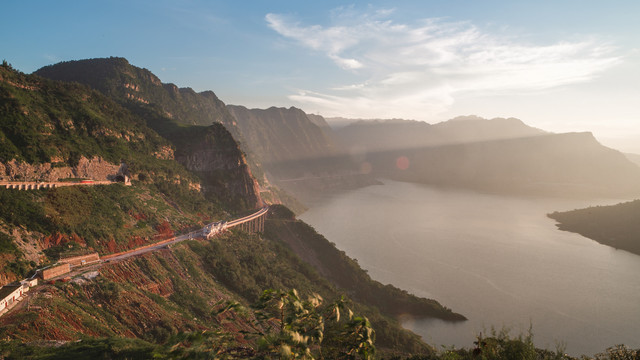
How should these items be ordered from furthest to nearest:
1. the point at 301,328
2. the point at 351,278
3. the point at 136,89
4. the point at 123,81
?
the point at 136,89 < the point at 123,81 < the point at 351,278 < the point at 301,328

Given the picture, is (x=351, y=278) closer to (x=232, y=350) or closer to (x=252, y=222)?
(x=252, y=222)

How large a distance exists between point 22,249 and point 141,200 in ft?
61.4

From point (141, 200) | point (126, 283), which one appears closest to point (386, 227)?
point (141, 200)

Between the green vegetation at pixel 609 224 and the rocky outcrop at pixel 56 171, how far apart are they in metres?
111

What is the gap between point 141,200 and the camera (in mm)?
43000

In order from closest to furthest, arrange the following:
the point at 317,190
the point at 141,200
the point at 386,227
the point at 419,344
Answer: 1. the point at 419,344
2. the point at 141,200
3. the point at 386,227
4. the point at 317,190

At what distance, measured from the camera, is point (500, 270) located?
6278 centimetres

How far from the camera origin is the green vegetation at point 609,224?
274 ft

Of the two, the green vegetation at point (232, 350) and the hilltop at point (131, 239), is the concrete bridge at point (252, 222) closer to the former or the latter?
the hilltop at point (131, 239)

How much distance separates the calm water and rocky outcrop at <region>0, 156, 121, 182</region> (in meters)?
46.3

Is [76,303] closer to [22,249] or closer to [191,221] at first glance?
[22,249]

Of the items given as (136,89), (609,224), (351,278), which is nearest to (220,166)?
(351,278)

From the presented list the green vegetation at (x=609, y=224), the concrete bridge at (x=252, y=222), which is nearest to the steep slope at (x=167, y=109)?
the concrete bridge at (x=252, y=222)

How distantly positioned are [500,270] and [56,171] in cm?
7179
